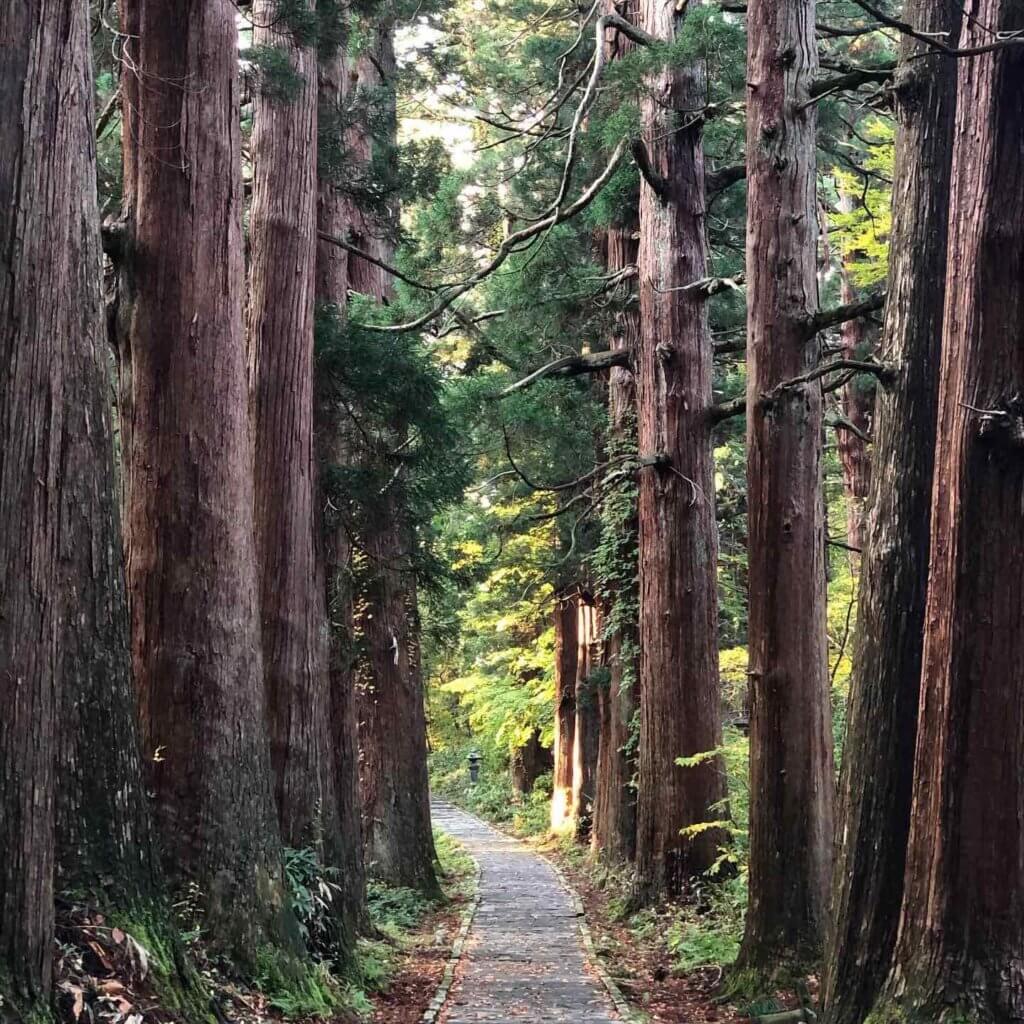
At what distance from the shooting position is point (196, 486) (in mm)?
7352

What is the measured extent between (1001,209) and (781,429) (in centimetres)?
350

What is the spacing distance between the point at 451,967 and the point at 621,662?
6324 mm

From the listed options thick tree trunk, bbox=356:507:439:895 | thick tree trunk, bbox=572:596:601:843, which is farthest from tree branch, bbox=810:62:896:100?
thick tree trunk, bbox=572:596:601:843

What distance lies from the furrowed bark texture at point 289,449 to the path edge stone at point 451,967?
152cm

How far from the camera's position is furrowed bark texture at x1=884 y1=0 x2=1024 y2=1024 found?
5.31 metres

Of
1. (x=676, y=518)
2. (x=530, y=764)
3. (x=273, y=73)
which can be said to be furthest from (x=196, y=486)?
(x=530, y=764)

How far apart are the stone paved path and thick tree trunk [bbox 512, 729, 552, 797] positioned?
13.9 m

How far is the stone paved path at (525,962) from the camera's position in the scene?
8.28m

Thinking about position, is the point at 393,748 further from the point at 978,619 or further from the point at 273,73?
the point at 978,619

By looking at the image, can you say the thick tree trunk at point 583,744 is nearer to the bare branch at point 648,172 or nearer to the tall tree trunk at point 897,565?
the bare branch at point 648,172

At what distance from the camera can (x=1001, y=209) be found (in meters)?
5.46

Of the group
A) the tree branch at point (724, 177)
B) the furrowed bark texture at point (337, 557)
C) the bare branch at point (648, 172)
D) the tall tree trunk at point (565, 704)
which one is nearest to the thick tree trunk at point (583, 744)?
the tall tree trunk at point (565, 704)

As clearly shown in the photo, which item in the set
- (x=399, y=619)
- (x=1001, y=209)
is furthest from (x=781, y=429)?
(x=399, y=619)

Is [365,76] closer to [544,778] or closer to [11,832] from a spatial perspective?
[11,832]
